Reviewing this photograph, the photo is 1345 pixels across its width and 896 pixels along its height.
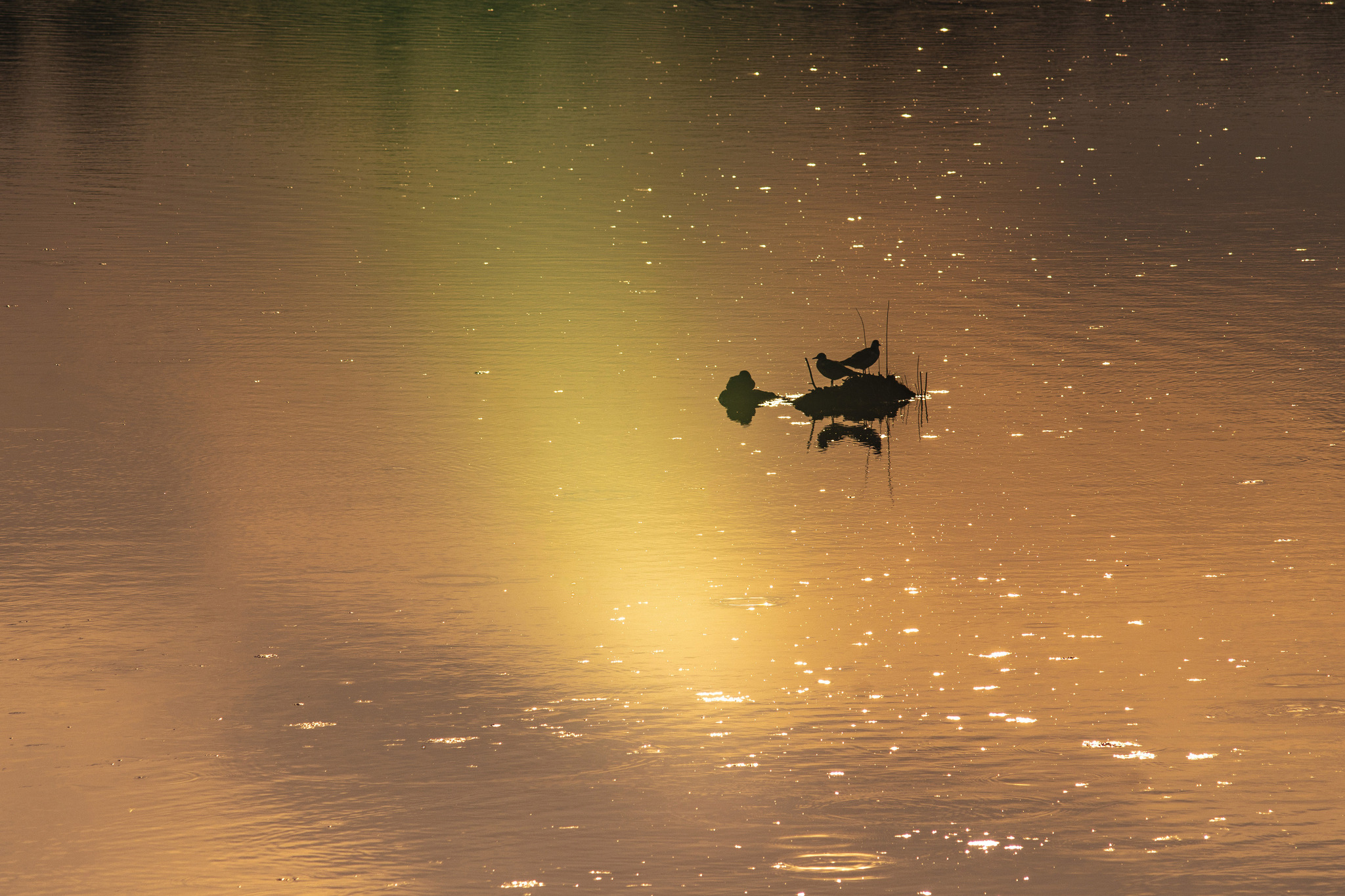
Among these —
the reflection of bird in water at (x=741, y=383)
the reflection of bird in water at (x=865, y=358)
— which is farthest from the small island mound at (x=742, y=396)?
the reflection of bird in water at (x=865, y=358)

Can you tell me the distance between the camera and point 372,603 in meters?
7.15

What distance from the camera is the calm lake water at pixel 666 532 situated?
210 inches

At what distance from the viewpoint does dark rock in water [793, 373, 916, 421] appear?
10375mm

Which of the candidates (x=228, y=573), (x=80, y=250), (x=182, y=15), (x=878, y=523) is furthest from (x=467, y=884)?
(x=182, y=15)

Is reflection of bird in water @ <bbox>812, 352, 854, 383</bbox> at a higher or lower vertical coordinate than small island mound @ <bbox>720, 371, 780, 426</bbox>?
higher

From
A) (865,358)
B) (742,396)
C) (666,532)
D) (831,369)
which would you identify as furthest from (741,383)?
(666,532)

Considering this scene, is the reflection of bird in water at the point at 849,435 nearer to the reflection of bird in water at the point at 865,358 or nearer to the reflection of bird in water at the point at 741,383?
the reflection of bird in water at the point at 741,383

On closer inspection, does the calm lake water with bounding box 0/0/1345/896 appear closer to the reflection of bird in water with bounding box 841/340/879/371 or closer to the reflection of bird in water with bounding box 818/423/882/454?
the reflection of bird in water with bounding box 818/423/882/454

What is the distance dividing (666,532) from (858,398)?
2.65 metres

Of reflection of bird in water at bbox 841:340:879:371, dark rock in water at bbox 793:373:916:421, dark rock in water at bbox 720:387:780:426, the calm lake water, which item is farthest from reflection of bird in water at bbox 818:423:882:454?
reflection of bird in water at bbox 841:340:879:371

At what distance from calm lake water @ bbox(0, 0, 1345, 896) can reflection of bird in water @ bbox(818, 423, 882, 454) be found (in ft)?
0.14

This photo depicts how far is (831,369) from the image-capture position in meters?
10.6

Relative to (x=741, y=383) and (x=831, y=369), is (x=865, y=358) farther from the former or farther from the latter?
(x=741, y=383)

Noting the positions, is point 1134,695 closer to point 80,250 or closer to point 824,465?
point 824,465
